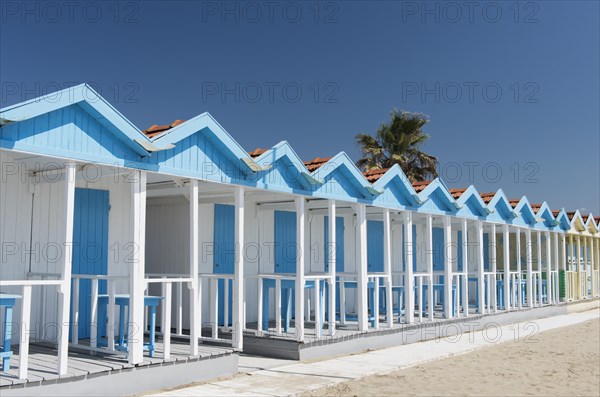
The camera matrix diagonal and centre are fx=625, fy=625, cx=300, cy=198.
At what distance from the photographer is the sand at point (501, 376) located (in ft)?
25.0

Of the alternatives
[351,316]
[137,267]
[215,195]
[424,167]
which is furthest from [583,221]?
[137,267]

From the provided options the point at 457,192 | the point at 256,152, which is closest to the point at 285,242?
the point at 256,152

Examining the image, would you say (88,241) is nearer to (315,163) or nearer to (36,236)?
(36,236)

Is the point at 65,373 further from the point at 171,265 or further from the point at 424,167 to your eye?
the point at 424,167

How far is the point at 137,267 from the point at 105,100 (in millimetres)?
1935

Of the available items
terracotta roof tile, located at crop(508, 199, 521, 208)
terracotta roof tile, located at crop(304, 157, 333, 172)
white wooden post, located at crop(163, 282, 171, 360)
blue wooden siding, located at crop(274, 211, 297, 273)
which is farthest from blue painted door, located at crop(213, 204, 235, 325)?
terracotta roof tile, located at crop(508, 199, 521, 208)

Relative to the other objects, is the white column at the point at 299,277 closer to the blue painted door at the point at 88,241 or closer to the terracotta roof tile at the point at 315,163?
the terracotta roof tile at the point at 315,163

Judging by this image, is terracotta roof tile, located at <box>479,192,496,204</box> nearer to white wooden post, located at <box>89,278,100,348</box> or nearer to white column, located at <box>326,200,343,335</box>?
white column, located at <box>326,200,343,335</box>

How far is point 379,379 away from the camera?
27.0 feet

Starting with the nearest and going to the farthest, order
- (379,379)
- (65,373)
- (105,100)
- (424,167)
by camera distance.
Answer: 1. (65,373)
2. (105,100)
3. (379,379)
4. (424,167)

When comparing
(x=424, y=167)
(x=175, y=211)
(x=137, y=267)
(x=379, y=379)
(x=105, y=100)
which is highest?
(x=424, y=167)

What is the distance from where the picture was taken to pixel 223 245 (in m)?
11.5

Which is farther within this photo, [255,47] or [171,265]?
[255,47]

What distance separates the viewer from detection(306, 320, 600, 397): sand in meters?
7.62
